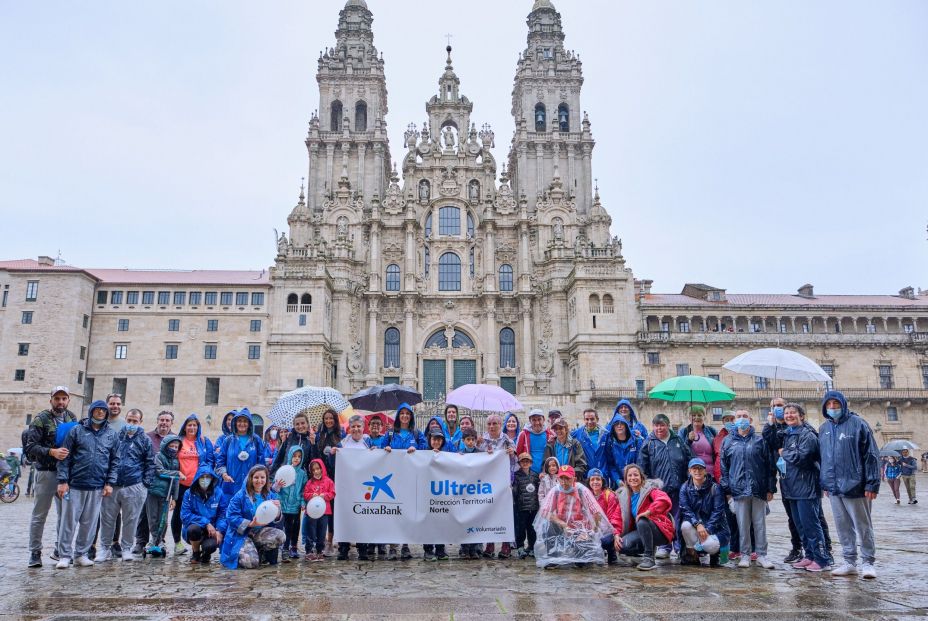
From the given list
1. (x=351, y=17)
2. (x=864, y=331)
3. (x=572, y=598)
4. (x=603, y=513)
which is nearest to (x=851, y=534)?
(x=603, y=513)

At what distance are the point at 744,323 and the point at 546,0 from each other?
34.3m

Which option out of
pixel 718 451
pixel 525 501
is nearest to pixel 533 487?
pixel 525 501

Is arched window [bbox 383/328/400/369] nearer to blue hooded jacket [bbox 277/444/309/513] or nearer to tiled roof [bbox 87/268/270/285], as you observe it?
tiled roof [bbox 87/268/270/285]

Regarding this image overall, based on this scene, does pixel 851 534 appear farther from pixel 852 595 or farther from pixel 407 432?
pixel 407 432

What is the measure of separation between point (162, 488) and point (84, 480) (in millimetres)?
1511

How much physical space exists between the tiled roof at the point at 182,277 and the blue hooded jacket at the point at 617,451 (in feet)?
124

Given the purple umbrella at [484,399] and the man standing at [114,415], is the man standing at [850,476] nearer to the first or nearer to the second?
the purple umbrella at [484,399]

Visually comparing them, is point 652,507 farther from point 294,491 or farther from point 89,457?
point 89,457

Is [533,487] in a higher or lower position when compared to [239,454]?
lower

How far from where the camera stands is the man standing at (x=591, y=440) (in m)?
11.8

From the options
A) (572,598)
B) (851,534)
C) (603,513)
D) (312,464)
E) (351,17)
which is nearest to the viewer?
(572,598)

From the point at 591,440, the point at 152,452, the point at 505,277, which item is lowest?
the point at 152,452

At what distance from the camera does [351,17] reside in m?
59.0

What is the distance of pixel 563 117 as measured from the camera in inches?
2217
